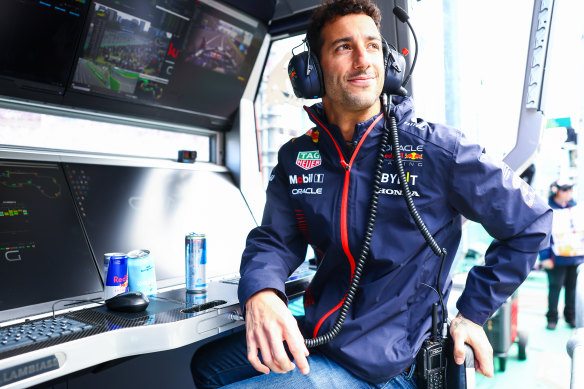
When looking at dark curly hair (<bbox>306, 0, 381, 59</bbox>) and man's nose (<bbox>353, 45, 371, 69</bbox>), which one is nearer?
man's nose (<bbox>353, 45, 371, 69</bbox>)

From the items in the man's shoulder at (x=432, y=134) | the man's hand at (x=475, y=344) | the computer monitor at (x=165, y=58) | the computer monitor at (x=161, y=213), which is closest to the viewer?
the man's hand at (x=475, y=344)

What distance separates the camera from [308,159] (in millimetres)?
1396

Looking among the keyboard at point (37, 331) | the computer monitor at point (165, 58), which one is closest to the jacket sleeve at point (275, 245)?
the keyboard at point (37, 331)

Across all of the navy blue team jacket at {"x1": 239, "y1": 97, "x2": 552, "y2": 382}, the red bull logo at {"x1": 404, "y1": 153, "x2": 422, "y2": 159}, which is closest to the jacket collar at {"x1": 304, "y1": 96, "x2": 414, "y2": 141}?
the navy blue team jacket at {"x1": 239, "y1": 97, "x2": 552, "y2": 382}

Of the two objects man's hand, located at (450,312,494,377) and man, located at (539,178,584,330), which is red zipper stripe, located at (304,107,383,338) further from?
man, located at (539,178,584,330)

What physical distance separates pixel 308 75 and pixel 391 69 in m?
0.29

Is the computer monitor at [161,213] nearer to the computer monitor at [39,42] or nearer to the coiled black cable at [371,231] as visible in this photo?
the computer monitor at [39,42]

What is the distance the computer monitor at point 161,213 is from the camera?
67.6 inches

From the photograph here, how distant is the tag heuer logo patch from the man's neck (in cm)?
12

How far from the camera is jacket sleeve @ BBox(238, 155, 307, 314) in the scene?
121cm

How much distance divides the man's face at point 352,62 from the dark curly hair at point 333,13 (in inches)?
0.9

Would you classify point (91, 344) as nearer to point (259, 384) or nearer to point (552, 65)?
point (259, 384)

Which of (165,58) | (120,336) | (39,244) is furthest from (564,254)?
(39,244)

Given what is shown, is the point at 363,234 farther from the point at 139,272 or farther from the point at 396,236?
the point at 139,272
